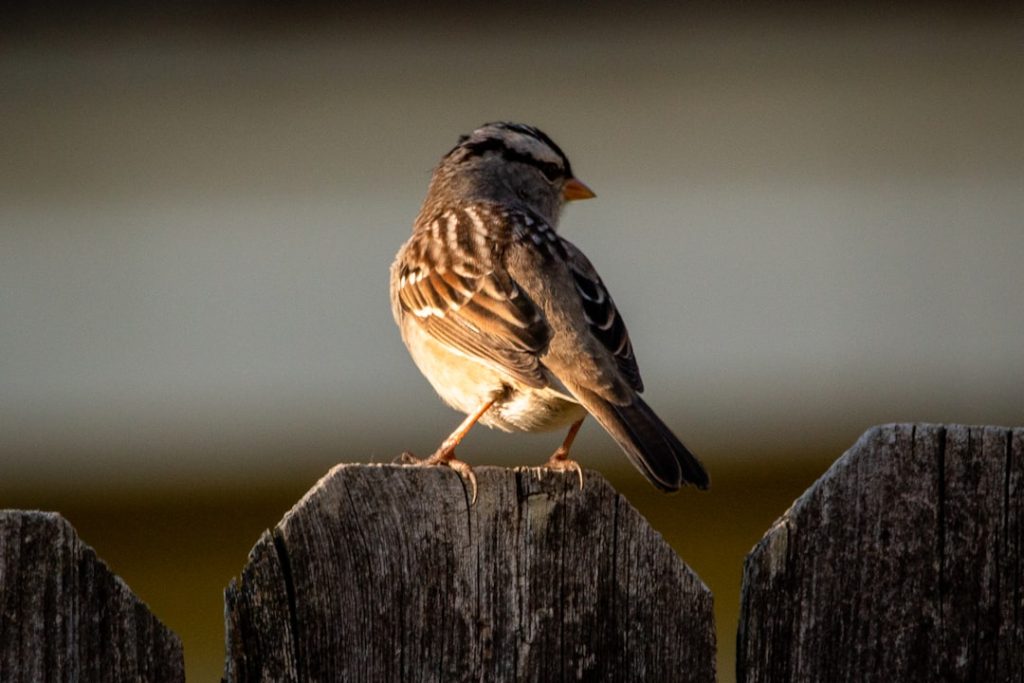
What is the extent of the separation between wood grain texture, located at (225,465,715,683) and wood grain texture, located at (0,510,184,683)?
0.24 meters

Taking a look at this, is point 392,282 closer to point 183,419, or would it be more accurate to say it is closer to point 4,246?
point 183,419

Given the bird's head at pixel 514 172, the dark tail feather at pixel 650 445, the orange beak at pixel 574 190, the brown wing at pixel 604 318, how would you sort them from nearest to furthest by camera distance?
the dark tail feather at pixel 650 445
the brown wing at pixel 604 318
the bird's head at pixel 514 172
the orange beak at pixel 574 190

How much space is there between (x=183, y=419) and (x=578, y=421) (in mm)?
2977

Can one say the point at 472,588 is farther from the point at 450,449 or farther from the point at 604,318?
the point at 604,318

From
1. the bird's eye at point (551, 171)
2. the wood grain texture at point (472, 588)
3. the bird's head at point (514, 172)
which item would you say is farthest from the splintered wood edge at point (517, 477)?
the bird's eye at point (551, 171)

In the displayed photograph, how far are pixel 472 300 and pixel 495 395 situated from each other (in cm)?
30

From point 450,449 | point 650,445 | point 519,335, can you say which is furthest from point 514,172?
point 650,445

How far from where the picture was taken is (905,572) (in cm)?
300

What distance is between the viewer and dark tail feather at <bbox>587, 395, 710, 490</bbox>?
3.90 metres

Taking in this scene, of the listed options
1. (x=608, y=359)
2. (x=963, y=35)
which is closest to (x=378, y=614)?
(x=608, y=359)

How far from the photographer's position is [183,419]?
7.41 metres

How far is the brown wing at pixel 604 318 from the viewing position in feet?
15.4

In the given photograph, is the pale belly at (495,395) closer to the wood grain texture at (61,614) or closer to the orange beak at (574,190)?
the orange beak at (574,190)

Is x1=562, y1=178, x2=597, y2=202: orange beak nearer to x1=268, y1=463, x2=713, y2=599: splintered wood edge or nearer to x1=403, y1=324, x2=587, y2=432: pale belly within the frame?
x1=403, y1=324, x2=587, y2=432: pale belly
